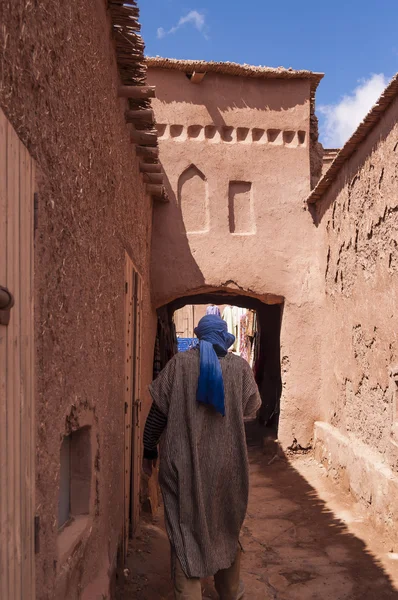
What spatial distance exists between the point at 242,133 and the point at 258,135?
0.22m

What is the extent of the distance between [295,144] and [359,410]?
396 cm

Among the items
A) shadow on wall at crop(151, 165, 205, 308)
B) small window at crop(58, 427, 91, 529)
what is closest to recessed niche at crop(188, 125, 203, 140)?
shadow on wall at crop(151, 165, 205, 308)

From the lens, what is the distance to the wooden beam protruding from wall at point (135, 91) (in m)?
4.26

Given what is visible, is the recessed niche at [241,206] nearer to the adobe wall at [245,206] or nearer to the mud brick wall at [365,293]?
the adobe wall at [245,206]

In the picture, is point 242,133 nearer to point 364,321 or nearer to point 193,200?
point 193,200

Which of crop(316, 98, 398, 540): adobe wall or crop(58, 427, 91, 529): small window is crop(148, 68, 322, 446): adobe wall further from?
crop(58, 427, 91, 529): small window

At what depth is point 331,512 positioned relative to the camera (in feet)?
20.3

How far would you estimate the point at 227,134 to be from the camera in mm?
8695

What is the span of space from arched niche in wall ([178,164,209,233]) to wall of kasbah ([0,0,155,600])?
4.20 m

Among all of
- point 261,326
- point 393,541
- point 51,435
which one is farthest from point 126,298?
point 261,326

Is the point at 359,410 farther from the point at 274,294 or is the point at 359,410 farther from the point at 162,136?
the point at 162,136

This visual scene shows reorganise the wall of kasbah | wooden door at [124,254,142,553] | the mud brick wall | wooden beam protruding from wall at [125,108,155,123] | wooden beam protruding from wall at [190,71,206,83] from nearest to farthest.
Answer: the wall of kasbah < wooden beam protruding from wall at [125,108,155,123] < wooden door at [124,254,142,553] < the mud brick wall < wooden beam protruding from wall at [190,71,206,83]

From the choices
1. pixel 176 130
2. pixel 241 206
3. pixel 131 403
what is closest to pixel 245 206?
pixel 241 206

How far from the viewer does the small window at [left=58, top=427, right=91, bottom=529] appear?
3061mm
